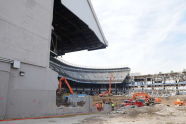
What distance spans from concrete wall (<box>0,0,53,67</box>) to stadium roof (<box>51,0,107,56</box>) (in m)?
2.41

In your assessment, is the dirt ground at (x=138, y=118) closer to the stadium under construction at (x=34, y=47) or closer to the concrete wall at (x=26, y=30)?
the stadium under construction at (x=34, y=47)

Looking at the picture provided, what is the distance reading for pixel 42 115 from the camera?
14.7 m

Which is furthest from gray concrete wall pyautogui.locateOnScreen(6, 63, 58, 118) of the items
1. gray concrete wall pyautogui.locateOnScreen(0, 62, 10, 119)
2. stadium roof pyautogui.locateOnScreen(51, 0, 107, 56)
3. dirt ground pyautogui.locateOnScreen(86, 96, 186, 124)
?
stadium roof pyautogui.locateOnScreen(51, 0, 107, 56)

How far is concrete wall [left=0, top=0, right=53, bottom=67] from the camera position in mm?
12453

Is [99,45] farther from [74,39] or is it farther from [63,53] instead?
[63,53]

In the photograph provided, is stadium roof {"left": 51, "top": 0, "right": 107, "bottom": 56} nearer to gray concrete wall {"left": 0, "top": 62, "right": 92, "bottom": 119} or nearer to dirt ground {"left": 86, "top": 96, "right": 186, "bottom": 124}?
gray concrete wall {"left": 0, "top": 62, "right": 92, "bottom": 119}

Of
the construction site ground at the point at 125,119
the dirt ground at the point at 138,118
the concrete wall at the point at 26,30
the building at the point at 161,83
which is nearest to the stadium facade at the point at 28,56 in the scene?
the concrete wall at the point at 26,30

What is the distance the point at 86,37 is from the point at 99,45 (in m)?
2.17

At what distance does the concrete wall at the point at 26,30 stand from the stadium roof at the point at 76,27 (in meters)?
2.41

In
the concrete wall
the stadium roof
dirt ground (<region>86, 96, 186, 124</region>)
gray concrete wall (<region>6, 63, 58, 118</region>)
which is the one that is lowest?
dirt ground (<region>86, 96, 186, 124</region>)

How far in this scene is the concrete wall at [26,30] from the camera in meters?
12.5

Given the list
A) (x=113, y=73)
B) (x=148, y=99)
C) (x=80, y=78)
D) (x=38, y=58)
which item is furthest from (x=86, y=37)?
(x=113, y=73)

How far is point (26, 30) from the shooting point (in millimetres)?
14023

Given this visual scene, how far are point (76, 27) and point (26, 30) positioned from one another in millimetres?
8771
